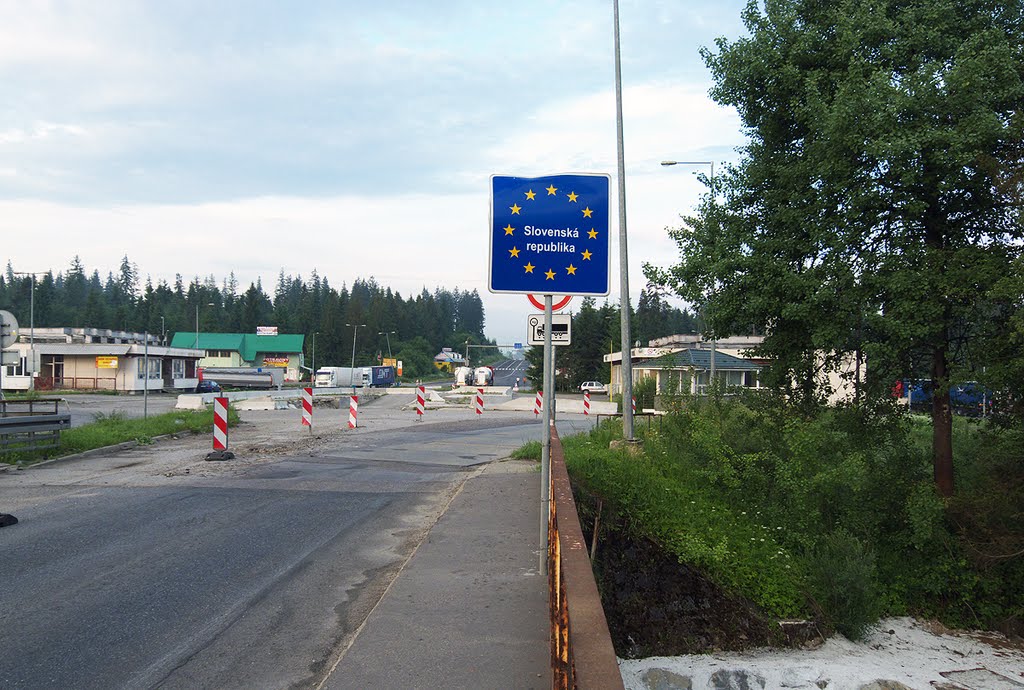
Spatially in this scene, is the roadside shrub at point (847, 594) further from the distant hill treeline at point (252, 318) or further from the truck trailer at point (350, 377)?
the distant hill treeline at point (252, 318)

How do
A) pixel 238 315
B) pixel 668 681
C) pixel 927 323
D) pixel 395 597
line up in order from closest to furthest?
1. pixel 395 597
2. pixel 668 681
3. pixel 927 323
4. pixel 238 315

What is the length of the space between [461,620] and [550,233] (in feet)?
10.4

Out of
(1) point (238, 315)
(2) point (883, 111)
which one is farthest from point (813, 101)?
(1) point (238, 315)

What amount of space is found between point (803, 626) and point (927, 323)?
166 inches

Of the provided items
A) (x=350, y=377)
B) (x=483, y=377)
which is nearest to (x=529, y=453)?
(x=350, y=377)

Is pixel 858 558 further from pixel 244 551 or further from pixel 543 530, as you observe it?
pixel 244 551

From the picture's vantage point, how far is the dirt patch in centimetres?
824

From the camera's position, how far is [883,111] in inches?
373

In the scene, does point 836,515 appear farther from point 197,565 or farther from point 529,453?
point 197,565

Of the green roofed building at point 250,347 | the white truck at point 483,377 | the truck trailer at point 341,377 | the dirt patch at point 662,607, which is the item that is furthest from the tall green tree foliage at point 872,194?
the green roofed building at point 250,347

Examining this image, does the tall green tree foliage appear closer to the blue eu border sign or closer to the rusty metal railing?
the blue eu border sign

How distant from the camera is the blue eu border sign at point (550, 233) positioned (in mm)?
6535

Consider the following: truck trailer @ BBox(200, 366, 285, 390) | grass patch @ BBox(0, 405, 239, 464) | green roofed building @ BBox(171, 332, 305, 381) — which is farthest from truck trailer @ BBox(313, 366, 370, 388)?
grass patch @ BBox(0, 405, 239, 464)

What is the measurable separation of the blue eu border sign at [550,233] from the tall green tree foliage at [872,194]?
4782 millimetres
